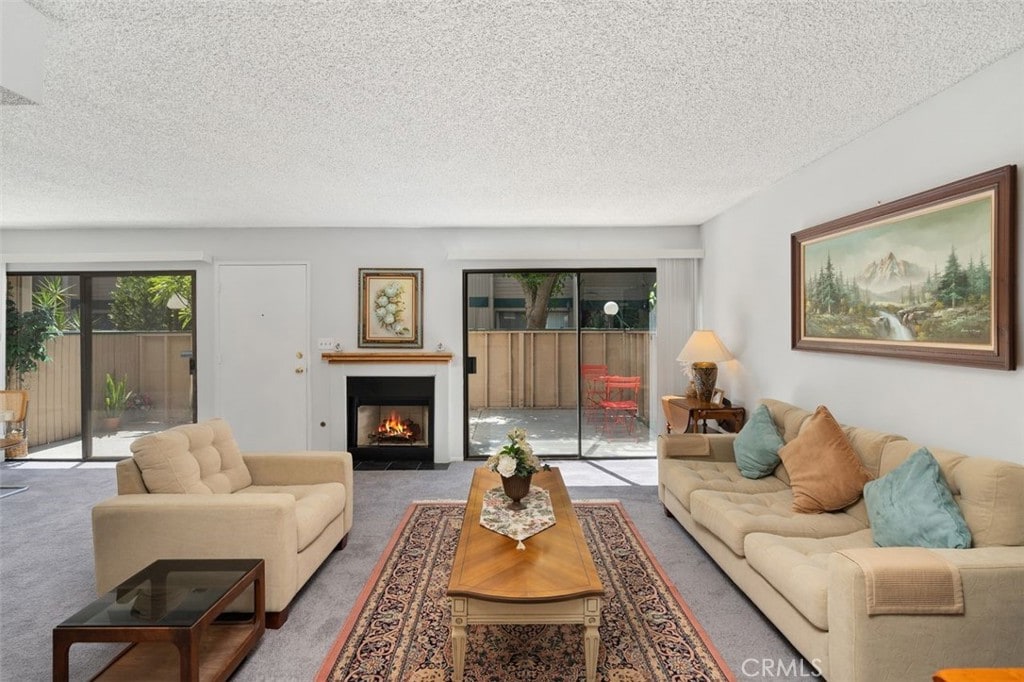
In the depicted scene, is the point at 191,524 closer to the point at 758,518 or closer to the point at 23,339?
the point at 758,518

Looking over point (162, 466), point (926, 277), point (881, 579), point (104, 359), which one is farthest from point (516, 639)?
point (104, 359)

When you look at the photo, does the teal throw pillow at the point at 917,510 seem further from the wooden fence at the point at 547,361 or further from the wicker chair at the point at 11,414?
the wicker chair at the point at 11,414

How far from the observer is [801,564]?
6.68 feet

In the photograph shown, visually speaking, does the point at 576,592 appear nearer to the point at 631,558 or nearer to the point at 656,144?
the point at 631,558

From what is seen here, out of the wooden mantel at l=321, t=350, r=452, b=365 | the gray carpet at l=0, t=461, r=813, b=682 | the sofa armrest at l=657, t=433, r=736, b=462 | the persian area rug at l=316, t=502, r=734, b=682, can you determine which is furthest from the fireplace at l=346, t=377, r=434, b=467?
the sofa armrest at l=657, t=433, r=736, b=462

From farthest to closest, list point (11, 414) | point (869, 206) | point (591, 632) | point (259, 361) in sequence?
point (259, 361) < point (11, 414) < point (869, 206) < point (591, 632)

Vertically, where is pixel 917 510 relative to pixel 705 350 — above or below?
below

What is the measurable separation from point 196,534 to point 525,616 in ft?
5.29

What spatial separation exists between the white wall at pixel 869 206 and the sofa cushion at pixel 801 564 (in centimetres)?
72

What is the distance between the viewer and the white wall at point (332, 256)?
17.4 ft

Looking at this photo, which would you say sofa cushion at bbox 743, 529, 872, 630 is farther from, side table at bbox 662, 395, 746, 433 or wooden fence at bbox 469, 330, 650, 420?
wooden fence at bbox 469, 330, 650, 420

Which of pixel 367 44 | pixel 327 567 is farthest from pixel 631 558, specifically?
pixel 367 44

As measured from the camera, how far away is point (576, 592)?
1850 millimetres

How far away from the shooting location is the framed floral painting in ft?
17.4
